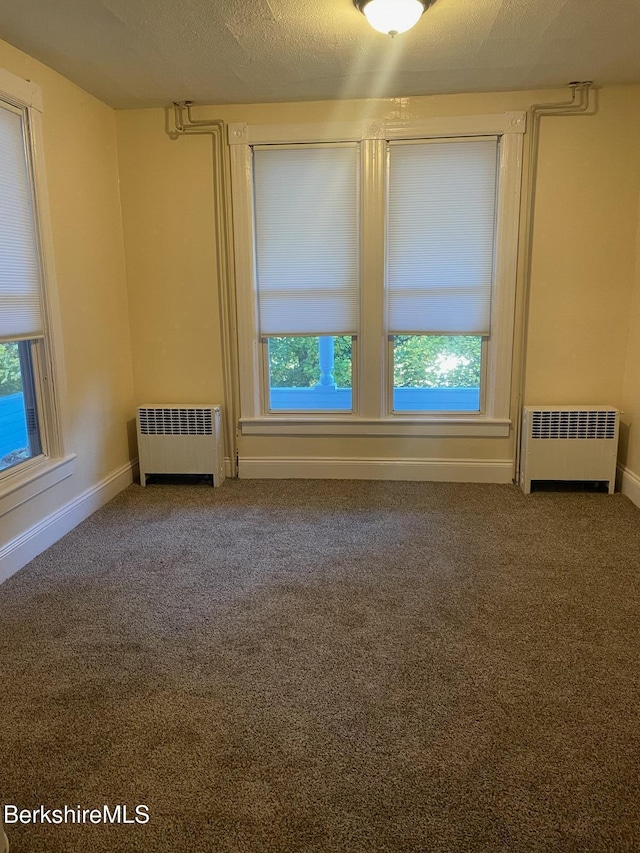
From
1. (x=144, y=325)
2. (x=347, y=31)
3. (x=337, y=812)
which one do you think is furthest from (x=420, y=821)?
(x=144, y=325)

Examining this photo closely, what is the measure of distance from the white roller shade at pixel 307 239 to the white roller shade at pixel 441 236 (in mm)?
297

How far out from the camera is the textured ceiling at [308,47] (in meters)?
2.60

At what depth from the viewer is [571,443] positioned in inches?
154

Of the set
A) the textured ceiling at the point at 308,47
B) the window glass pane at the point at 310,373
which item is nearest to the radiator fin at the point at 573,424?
the window glass pane at the point at 310,373

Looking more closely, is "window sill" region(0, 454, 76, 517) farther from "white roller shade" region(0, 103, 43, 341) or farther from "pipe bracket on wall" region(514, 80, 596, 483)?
"pipe bracket on wall" region(514, 80, 596, 483)

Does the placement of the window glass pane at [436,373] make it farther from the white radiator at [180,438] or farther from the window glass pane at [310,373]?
the white radiator at [180,438]

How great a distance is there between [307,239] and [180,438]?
1.68 m

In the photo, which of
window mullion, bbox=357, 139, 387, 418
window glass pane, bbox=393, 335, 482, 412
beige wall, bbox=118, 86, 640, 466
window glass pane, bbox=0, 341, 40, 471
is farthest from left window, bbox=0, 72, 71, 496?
window glass pane, bbox=393, 335, 482, 412

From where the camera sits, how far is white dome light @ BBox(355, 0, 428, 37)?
245cm

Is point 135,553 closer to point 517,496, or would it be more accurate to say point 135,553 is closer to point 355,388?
point 355,388

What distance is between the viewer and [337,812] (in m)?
1.57

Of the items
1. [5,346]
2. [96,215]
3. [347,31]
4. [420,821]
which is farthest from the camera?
[96,215]

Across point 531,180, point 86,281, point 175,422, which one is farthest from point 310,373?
point 531,180

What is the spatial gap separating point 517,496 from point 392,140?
254 cm
